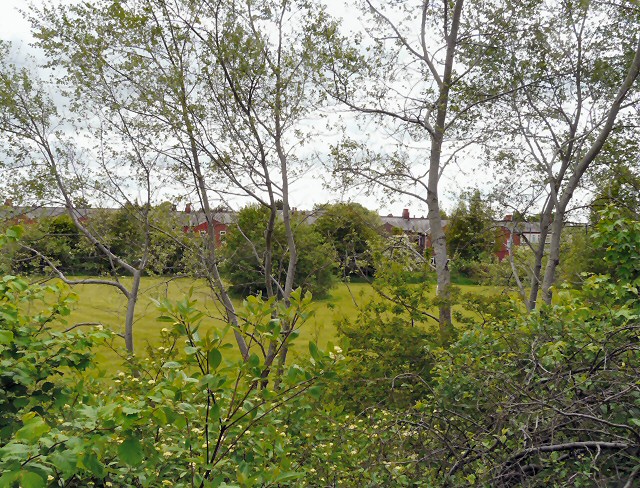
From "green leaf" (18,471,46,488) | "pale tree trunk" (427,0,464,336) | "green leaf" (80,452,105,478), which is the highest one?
"pale tree trunk" (427,0,464,336)

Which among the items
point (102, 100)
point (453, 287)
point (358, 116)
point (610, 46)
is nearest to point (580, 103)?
point (610, 46)

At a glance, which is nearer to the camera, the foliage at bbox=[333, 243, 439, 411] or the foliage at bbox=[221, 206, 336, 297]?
the foliage at bbox=[333, 243, 439, 411]

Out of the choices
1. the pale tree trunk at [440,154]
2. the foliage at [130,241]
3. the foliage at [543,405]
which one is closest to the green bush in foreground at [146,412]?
the foliage at [543,405]

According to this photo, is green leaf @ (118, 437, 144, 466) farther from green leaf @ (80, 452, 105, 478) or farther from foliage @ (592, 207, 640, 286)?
foliage @ (592, 207, 640, 286)

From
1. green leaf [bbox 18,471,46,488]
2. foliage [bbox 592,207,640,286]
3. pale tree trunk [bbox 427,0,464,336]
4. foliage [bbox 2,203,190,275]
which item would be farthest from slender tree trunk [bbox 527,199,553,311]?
green leaf [bbox 18,471,46,488]

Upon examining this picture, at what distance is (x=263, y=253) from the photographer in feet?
45.6

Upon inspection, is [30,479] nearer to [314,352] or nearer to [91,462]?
[91,462]

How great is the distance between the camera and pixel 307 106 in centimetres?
1004

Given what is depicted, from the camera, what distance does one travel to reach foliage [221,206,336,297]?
12.1 metres

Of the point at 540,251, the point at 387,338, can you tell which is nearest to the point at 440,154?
the point at 540,251

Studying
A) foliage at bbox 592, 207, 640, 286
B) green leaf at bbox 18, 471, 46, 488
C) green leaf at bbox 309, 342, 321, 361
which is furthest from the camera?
foliage at bbox 592, 207, 640, 286

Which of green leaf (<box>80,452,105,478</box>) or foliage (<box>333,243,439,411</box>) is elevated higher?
green leaf (<box>80,452,105,478</box>)

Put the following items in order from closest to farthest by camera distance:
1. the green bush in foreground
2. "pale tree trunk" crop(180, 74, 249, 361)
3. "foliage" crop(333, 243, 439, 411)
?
the green bush in foreground < "foliage" crop(333, 243, 439, 411) < "pale tree trunk" crop(180, 74, 249, 361)

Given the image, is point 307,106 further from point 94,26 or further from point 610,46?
point 610,46
